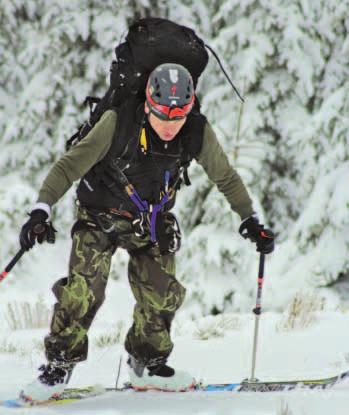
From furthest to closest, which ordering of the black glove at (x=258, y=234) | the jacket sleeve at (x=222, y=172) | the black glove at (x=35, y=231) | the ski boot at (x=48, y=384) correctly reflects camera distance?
the black glove at (x=258, y=234)
the jacket sleeve at (x=222, y=172)
the ski boot at (x=48, y=384)
the black glove at (x=35, y=231)

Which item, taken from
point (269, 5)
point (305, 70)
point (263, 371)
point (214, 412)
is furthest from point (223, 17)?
point (214, 412)

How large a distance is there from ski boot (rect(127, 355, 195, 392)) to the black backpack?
1807mm

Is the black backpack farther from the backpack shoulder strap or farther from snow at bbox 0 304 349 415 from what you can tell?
snow at bbox 0 304 349 415

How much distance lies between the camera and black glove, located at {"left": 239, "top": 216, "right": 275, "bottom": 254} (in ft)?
14.3

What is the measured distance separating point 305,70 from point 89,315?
9.91m

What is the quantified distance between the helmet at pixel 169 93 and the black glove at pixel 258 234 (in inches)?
40.7

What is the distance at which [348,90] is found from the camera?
877 centimetres

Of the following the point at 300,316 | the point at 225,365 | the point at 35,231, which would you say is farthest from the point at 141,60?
the point at 300,316

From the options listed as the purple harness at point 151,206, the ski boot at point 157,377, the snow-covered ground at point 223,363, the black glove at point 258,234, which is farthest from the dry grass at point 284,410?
the purple harness at point 151,206

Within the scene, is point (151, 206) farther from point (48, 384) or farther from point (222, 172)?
point (48, 384)

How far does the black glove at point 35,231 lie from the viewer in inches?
136

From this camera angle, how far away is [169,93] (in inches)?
150

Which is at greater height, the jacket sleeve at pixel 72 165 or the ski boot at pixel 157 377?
the jacket sleeve at pixel 72 165

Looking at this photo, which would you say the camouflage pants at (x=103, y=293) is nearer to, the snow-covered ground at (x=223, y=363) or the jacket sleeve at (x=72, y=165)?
the snow-covered ground at (x=223, y=363)
